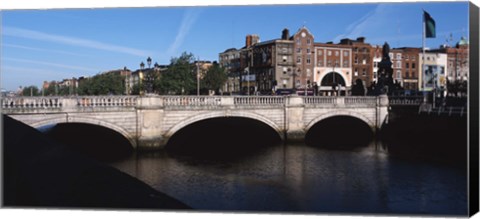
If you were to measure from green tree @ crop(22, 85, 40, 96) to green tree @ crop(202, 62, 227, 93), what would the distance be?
11884mm

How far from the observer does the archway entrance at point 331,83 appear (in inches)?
1120

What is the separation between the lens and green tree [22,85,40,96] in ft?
48.1

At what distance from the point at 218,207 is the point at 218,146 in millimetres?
9769

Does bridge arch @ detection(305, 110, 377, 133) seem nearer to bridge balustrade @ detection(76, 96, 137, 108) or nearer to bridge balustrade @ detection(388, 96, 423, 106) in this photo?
bridge balustrade @ detection(388, 96, 423, 106)

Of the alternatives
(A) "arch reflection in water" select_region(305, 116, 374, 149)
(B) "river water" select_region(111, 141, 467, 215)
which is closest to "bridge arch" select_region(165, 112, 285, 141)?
(B) "river water" select_region(111, 141, 467, 215)

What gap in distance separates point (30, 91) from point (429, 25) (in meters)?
11.8

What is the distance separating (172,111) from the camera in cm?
1858

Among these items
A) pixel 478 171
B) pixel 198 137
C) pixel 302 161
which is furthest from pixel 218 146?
pixel 478 171

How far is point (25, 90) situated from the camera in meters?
14.8

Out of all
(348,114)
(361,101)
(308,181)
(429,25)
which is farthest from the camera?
(361,101)

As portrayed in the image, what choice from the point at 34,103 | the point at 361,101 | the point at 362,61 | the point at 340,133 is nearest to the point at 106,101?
the point at 34,103

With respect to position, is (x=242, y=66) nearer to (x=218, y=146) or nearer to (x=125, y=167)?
(x=218, y=146)

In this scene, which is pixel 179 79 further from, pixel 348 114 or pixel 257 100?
pixel 348 114

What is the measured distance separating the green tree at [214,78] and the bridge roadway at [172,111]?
6439 millimetres
